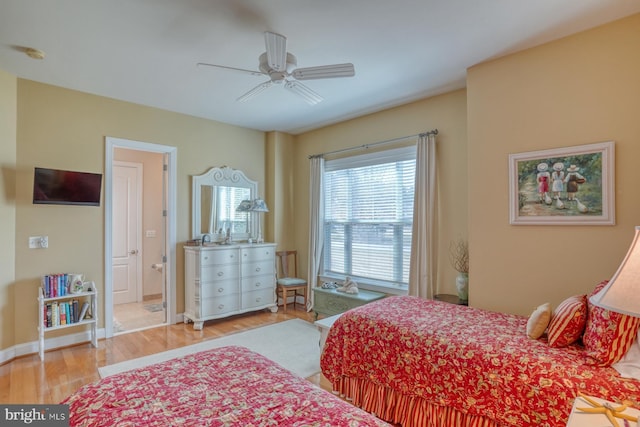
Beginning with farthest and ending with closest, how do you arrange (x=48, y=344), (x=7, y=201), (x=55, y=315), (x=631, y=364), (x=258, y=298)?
(x=258, y=298), (x=48, y=344), (x=55, y=315), (x=7, y=201), (x=631, y=364)

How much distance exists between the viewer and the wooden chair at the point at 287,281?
5055mm

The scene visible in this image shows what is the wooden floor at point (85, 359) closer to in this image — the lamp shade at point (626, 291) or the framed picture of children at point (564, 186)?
the lamp shade at point (626, 291)

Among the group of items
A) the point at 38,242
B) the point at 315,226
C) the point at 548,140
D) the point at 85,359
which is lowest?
the point at 85,359

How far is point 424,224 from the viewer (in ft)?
12.6

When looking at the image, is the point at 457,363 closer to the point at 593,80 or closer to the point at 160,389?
the point at 160,389

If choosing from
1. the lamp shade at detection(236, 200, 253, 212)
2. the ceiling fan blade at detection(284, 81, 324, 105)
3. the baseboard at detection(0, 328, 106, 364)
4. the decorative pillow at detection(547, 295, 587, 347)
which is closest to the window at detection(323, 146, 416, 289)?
the lamp shade at detection(236, 200, 253, 212)

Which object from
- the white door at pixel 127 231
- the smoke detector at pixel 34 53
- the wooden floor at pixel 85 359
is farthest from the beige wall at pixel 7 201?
the white door at pixel 127 231

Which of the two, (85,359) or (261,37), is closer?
(261,37)

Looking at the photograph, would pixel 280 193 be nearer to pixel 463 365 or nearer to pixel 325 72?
pixel 325 72

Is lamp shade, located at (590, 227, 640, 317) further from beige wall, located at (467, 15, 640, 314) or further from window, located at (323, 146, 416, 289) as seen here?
window, located at (323, 146, 416, 289)

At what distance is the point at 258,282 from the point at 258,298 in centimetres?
24

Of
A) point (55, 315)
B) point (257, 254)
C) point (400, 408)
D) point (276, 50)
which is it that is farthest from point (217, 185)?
point (400, 408)

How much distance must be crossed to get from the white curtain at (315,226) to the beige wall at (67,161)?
1.88 metres

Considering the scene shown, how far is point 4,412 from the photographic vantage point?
152 cm
